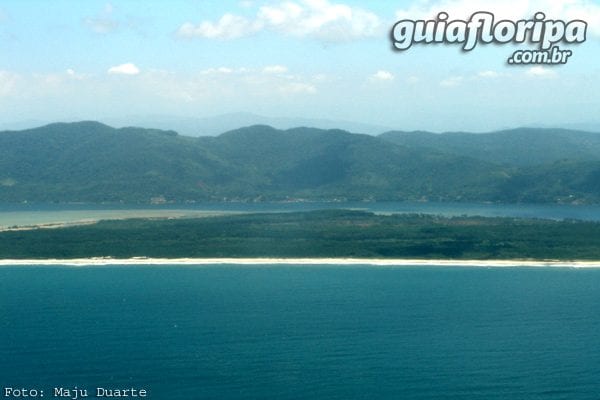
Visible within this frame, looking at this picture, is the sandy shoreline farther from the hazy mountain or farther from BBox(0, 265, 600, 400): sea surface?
the hazy mountain

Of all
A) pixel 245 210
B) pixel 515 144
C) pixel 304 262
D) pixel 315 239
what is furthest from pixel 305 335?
pixel 515 144

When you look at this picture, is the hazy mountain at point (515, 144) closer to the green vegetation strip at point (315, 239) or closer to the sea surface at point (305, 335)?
the green vegetation strip at point (315, 239)

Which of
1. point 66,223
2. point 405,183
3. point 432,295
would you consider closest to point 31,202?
point 66,223

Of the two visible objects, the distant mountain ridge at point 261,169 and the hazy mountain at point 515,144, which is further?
the hazy mountain at point 515,144

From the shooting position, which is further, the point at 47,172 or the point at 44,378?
the point at 47,172

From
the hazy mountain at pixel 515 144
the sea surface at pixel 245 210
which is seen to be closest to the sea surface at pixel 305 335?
the sea surface at pixel 245 210

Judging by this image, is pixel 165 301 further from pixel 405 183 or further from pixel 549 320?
pixel 405 183

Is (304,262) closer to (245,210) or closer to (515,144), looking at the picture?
(245,210)
